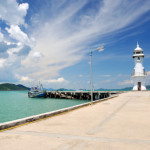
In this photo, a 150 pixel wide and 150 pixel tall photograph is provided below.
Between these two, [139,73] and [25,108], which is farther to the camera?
[139,73]

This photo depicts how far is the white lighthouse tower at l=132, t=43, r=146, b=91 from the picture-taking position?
47.8 meters

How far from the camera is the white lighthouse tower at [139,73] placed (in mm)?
47750

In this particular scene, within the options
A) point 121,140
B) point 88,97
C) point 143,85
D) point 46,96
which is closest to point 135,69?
point 143,85

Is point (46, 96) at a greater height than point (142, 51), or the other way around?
point (142, 51)

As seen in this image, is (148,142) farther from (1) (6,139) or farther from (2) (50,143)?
(1) (6,139)

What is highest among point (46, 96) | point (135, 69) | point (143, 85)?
point (135, 69)

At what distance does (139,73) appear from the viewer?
48.3 meters

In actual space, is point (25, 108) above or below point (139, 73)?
below

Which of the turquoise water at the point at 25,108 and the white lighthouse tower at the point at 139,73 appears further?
the white lighthouse tower at the point at 139,73

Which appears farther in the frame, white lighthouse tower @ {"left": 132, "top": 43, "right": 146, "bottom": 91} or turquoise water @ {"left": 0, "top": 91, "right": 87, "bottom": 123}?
white lighthouse tower @ {"left": 132, "top": 43, "right": 146, "bottom": 91}

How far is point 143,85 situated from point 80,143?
47.6 m

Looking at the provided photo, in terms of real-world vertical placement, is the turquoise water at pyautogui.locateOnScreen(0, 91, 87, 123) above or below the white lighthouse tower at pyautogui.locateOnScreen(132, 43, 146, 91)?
below

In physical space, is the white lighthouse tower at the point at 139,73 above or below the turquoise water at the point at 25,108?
above

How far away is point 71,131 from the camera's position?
263 inches
